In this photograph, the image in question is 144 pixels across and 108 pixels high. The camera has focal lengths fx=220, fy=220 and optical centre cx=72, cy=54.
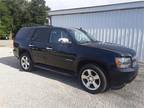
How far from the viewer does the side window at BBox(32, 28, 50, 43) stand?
7.33 meters

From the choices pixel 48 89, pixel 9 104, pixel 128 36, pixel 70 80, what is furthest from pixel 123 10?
→ pixel 9 104

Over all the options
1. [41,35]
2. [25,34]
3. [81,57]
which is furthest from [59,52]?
[25,34]

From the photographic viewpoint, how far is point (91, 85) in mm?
5926

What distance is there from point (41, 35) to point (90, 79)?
102 inches

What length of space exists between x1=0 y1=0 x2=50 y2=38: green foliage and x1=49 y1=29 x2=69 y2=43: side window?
23160 millimetres

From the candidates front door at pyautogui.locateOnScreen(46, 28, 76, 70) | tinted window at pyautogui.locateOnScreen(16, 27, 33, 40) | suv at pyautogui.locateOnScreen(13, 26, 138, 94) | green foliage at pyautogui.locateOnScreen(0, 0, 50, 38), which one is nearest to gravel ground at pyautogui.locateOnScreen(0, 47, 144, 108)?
suv at pyautogui.locateOnScreen(13, 26, 138, 94)

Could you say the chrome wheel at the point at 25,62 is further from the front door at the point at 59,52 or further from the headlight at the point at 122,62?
the headlight at the point at 122,62

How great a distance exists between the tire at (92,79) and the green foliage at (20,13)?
80.9 ft

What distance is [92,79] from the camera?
588 cm

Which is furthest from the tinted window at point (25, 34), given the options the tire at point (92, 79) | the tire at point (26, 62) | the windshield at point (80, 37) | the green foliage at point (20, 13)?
the green foliage at point (20, 13)

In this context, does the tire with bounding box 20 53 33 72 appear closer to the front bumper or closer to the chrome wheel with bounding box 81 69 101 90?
the chrome wheel with bounding box 81 69 101 90

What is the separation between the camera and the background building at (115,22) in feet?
31.6

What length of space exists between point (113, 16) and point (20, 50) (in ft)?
15.3

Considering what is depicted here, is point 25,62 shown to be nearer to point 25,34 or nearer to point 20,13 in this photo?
point 25,34
